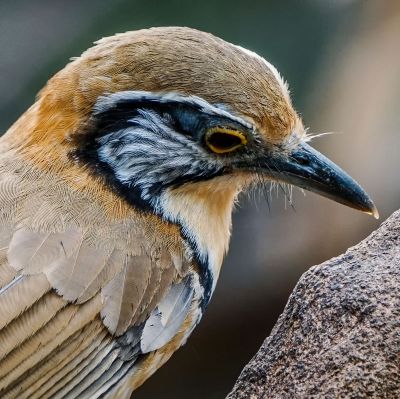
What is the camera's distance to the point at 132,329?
166 inches

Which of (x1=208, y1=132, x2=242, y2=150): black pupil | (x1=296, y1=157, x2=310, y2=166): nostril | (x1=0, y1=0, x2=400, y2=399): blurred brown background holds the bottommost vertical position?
(x1=0, y1=0, x2=400, y2=399): blurred brown background

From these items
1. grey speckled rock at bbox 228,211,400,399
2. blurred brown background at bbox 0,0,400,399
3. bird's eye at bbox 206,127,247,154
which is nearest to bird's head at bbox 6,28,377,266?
bird's eye at bbox 206,127,247,154

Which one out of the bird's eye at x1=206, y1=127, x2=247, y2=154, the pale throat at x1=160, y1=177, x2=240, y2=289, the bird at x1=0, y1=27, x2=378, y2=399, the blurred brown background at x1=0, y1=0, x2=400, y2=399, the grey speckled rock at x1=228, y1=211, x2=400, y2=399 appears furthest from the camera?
the blurred brown background at x1=0, y1=0, x2=400, y2=399

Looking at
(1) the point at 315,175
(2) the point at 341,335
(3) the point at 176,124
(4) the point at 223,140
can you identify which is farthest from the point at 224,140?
(2) the point at 341,335

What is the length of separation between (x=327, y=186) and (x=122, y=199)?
92cm

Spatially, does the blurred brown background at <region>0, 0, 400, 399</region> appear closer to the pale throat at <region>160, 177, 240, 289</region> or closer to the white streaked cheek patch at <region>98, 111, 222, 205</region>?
the pale throat at <region>160, 177, 240, 289</region>

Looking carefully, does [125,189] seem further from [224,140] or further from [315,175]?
[315,175]

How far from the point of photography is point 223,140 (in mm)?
4207

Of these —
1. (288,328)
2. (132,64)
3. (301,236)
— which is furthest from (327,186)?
(301,236)

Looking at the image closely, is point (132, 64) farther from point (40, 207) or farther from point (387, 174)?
point (387, 174)

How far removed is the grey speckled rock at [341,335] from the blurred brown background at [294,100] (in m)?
3.74

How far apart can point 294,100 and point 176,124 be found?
14.6 feet

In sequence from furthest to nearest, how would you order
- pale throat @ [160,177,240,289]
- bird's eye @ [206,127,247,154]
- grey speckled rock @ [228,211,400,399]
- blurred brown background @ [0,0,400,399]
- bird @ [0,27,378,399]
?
1. blurred brown background @ [0,0,400,399]
2. pale throat @ [160,177,240,289]
3. bird's eye @ [206,127,247,154]
4. bird @ [0,27,378,399]
5. grey speckled rock @ [228,211,400,399]

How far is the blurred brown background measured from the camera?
26.4 ft
